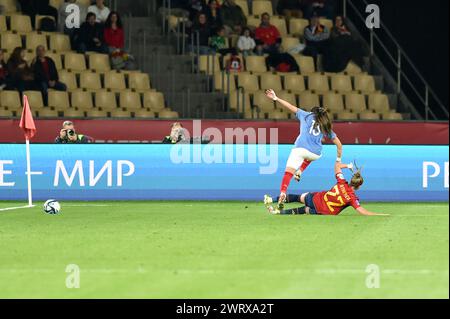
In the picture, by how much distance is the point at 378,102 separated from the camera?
28.8 metres

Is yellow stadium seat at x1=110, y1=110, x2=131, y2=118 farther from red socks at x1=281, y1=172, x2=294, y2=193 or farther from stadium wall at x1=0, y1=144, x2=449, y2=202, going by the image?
red socks at x1=281, y1=172, x2=294, y2=193

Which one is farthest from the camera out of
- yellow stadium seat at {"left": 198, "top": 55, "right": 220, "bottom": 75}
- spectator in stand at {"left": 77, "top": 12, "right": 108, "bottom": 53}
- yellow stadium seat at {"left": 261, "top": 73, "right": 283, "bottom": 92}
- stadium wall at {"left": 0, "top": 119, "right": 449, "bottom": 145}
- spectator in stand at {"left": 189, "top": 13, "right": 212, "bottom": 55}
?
spectator in stand at {"left": 189, "top": 13, "right": 212, "bottom": 55}

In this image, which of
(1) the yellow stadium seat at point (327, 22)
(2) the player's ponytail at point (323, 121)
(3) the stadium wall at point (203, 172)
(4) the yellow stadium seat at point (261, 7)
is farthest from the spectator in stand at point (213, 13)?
(2) the player's ponytail at point (323, 121)

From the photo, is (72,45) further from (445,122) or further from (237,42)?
(445,122)

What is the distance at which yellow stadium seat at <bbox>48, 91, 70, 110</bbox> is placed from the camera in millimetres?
25594

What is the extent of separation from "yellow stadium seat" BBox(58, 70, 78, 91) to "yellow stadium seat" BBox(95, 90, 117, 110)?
22.5 inches

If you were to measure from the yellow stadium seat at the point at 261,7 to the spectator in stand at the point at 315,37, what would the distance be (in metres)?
1.75

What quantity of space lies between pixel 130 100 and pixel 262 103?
3.27 meters

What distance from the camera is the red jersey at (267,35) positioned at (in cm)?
2919

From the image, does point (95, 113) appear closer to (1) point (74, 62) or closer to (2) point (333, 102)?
(1) point (74, 62)

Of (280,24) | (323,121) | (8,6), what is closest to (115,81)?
(8,6)

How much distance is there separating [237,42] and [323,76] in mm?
2346

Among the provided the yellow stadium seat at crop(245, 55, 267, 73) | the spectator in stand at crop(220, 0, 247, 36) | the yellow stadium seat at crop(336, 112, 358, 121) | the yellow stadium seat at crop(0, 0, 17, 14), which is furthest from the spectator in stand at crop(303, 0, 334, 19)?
the yellow stadium seat at crop(0, 0, 17, 14)

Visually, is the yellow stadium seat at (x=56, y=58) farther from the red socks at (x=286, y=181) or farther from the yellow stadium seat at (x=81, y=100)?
the red socks at (x=286, y=181)
